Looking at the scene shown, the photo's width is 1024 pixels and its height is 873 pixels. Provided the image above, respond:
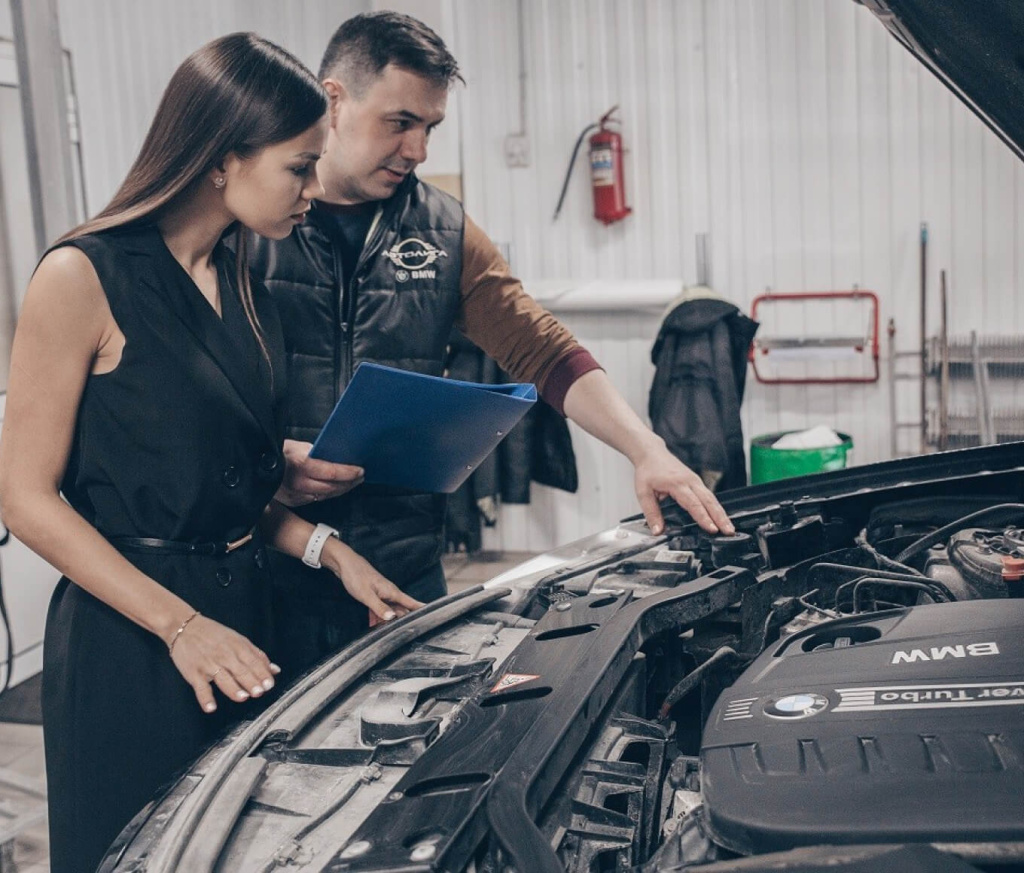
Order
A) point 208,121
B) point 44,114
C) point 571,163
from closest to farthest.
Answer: point 208,121
point 44,114
point 571,163

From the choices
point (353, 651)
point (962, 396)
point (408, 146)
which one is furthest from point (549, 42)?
point (353, 651)

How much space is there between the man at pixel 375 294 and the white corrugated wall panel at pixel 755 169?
2943 mm

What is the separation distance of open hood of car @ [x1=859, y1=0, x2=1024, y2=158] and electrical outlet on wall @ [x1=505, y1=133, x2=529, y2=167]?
3.83 meters

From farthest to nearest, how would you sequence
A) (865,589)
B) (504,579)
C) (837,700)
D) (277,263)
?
(277,263), (504,579), (865,589), (837,700)

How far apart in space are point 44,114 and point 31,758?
6.25 feet

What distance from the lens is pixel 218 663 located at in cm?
137

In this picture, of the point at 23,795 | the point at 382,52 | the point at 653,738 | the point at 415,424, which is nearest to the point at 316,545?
the point at 415,424

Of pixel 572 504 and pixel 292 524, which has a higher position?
pixel 292 524

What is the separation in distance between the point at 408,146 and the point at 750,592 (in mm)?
995

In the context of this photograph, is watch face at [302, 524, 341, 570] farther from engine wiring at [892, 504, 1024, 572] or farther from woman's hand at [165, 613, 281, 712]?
engine wiring at [892, 504, 1024, 572]

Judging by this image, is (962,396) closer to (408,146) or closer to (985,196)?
(985,196)

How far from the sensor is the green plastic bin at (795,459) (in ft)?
14.3

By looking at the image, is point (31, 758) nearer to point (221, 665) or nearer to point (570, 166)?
point (221, 665)

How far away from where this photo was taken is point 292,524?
1.77 meters
